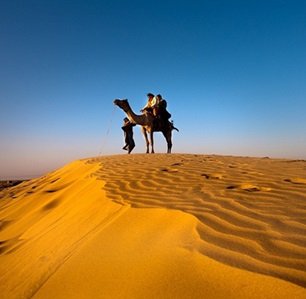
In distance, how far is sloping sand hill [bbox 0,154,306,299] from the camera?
1897 mm

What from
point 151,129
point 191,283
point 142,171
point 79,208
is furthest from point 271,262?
point 151,129

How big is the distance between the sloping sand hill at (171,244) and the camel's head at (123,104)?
1130 cm

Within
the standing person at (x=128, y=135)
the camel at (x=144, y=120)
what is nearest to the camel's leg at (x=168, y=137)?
the camel at (x=144, y=120)

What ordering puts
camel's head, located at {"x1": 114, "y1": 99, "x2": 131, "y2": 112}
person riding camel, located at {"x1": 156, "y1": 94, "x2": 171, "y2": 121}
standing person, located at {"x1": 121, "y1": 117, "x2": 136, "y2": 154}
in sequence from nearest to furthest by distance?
camel's head, located at {"x1": 114, "y1": 99, "x2": 131, "y2": 112}
person riding camel, located at {"x1": 156, "y1": 94, "x2": 171, "y2": 121}
standing person, located at {"x1": 121, "y1": 117, "x2": 136, "y2": 154}

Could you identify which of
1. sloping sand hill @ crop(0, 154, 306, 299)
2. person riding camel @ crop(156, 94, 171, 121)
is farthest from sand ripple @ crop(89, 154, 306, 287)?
person riding camel @ crop(156, 94, 171, 121)

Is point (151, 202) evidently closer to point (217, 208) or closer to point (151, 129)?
point (217, 208)

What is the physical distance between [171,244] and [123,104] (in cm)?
1389

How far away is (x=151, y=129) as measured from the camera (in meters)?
16.6

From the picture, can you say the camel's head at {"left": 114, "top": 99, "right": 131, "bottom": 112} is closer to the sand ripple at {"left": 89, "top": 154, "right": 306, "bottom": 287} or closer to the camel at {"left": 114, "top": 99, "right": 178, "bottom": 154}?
the camel at {"left": 114, "top": 99, "right": 178, "bottom": 154}

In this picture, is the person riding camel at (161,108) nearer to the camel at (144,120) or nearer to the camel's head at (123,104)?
the camel at (144,120)

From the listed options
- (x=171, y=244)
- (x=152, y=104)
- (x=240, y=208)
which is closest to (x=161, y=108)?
(x=152, y=104)

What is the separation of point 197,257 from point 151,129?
14.5m

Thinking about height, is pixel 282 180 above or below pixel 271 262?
above

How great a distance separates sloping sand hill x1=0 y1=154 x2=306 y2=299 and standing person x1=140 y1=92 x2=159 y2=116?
12.0 m
